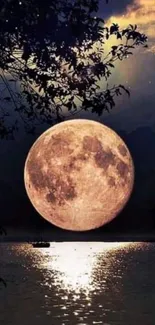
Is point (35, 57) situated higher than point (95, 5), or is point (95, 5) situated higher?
point (95, 5)

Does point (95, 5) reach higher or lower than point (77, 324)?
higher

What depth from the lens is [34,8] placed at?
38.3 ft

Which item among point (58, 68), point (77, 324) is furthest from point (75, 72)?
point (77, 324)

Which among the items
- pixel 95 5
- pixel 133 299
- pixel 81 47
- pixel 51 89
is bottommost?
pixel 133 299

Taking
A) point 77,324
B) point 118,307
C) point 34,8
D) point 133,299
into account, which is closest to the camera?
point 34,8

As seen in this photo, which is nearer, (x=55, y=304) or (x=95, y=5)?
(x=95, y=5)

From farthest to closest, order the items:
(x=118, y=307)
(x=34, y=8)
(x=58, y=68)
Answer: (x=118, y=307) < (x=58, y=68) < (x=34, y=8)

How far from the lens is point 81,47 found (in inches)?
496

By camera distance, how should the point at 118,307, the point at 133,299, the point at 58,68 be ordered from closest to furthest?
the point at 58,68 < the point at 118,307 < the point at 133,299

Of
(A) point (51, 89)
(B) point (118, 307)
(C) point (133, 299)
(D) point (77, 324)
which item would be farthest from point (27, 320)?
(A) point (51, 89)

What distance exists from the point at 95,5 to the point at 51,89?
183 centimetres

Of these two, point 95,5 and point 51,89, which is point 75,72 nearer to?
point 51,89

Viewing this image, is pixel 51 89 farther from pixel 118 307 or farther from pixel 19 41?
pixel 118 307

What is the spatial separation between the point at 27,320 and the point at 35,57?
8512 centimetres
